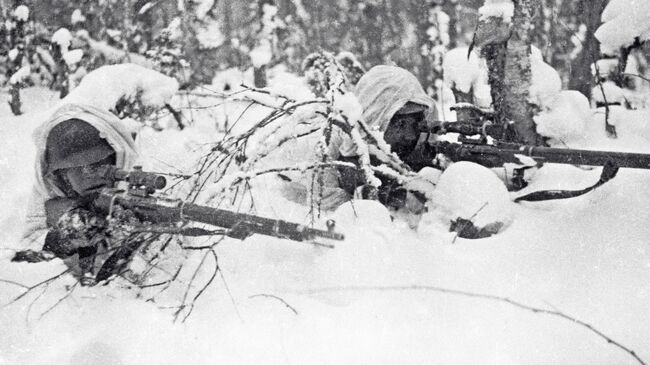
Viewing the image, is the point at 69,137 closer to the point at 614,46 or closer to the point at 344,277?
the point at 344,277

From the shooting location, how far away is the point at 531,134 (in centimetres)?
347

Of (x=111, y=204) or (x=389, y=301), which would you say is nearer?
(x=389, y=301)

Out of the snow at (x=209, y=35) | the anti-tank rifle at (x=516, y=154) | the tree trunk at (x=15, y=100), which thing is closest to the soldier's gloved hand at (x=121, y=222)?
the anti-tank rifle at (x=516, y=154)

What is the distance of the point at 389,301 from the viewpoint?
2.15 m

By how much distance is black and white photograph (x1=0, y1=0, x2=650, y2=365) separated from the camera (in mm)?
2012

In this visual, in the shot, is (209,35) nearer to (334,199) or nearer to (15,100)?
(15,100)

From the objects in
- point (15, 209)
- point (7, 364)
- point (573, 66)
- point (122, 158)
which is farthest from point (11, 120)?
point (573, 66)

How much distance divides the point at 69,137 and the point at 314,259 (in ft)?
6.08

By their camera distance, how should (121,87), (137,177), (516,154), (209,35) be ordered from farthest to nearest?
(209,35), (121,87), (516,154), (137,177)

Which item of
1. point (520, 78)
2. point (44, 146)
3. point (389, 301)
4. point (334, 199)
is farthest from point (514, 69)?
point (44, 146)

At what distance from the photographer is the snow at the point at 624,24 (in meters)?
3.40

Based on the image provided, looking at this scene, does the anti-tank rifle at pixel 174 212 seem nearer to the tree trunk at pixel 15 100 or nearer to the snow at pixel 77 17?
the tree trunk at pixel 15 100

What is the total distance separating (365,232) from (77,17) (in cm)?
828

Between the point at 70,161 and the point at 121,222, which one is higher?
the point at 70,161
